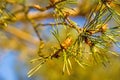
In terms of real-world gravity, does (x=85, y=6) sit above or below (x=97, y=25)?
above

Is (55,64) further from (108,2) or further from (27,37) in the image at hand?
(108,2)

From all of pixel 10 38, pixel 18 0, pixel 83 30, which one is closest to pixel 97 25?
pixel 83 30

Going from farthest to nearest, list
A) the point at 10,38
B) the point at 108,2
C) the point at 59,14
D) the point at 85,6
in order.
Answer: the point at 10,38 < the point at 85,6 < the point at 59,14 < the point at 108,2

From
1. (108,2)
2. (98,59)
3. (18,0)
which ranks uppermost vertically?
(18,0)

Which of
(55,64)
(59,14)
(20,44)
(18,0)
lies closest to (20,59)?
(20,44)

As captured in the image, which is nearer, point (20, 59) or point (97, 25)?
point (97, 25)

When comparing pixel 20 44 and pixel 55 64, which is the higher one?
pixel 20 44

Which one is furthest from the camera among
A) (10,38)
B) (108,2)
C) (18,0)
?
(10,38)

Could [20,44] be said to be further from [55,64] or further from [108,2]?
[108,2]

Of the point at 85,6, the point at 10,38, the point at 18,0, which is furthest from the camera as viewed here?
the point at 10,38
